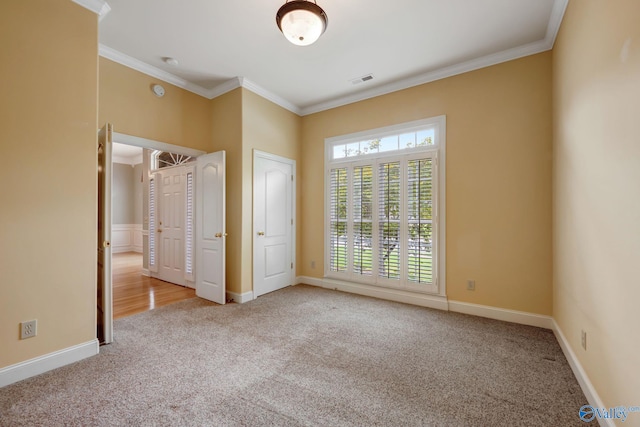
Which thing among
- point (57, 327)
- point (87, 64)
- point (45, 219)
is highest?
point (87, 64)

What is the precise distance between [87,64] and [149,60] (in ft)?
3.64

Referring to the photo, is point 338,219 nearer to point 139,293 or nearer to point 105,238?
point 105,238

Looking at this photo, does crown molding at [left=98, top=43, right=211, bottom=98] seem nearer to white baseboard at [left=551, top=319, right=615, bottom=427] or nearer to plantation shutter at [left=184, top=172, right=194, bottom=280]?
plantation shutter at [left=184, top=172, right=194, bottom=280]

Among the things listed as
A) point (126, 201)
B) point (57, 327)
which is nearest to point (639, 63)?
point (57, 327)

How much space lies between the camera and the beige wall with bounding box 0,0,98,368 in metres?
2.04

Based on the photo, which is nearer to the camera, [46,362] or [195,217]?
[46,362]

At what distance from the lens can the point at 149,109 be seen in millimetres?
3543

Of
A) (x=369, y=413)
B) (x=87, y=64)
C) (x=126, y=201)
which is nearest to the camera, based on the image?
(x=369, y=413)

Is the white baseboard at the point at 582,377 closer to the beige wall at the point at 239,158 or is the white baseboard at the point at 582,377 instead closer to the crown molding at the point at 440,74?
the crown molding at the point at 440,74

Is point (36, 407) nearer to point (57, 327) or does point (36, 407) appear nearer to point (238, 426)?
point (57, 327)

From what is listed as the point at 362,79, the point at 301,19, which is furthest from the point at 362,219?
the point at 301,19

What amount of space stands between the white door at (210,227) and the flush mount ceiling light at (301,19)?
2.05m

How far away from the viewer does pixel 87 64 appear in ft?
7.97

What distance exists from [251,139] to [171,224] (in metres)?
2.39
